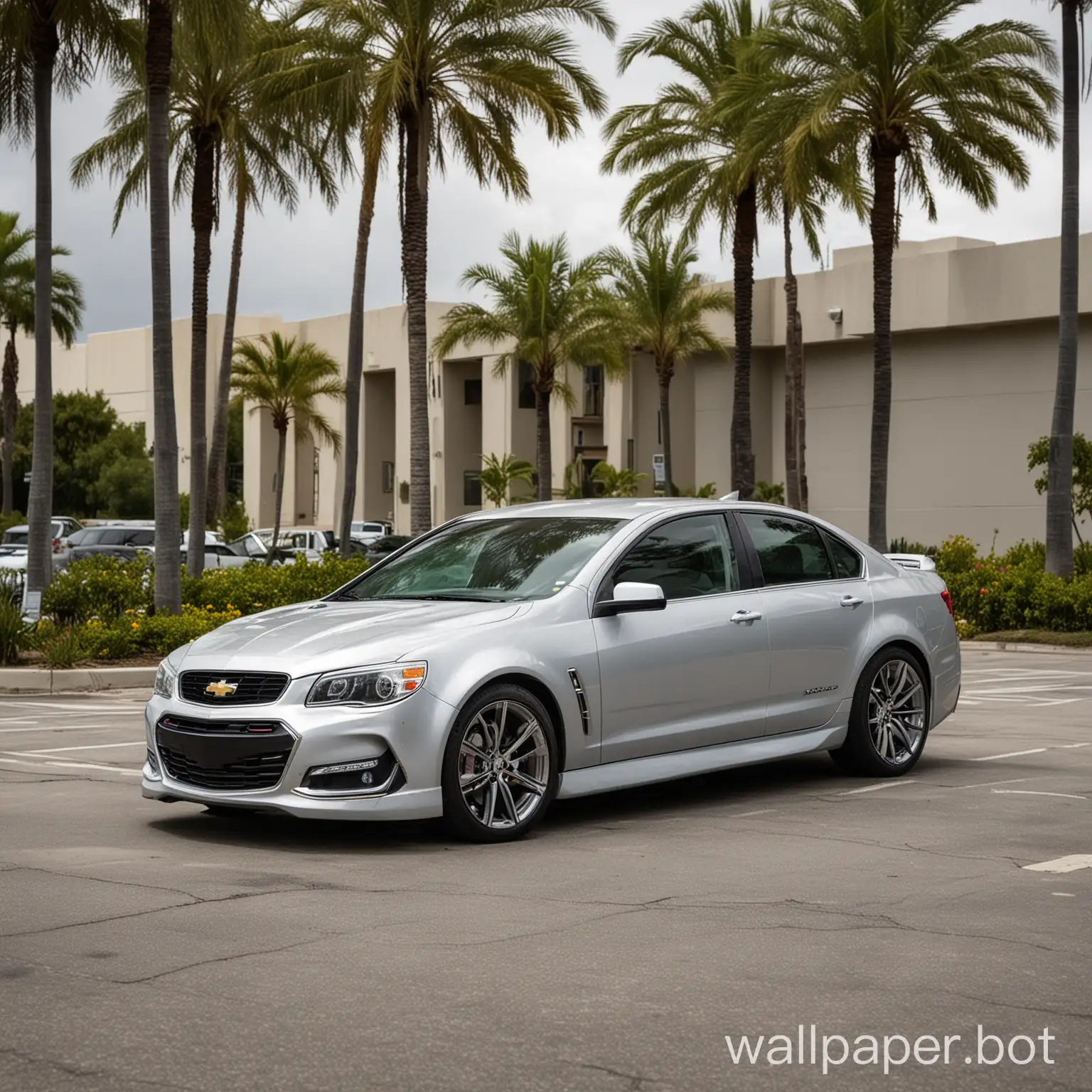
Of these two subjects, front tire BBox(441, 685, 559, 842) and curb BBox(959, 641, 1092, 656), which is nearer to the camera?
front tire BBox(441, 685, 559, 842)

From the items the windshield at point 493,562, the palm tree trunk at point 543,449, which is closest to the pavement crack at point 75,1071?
the windshield at point 493,562

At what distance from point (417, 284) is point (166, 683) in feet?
67.0

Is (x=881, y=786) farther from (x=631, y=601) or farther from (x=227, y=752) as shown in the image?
(x=227, y=752)

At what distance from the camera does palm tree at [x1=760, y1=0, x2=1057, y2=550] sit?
93.4ft

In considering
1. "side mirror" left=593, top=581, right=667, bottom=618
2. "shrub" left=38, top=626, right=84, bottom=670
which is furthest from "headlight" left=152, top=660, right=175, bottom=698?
"shrub" left=38, top=626, right=84, bottom=670

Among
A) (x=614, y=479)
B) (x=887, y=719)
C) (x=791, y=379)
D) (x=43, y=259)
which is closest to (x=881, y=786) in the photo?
(x=887, y=719)

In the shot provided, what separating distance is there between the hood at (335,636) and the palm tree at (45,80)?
13.9 metres

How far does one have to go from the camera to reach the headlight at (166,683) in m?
8.22

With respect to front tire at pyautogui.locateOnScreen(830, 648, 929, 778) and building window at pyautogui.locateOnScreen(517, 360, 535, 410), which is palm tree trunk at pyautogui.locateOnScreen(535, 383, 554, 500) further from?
front tire at pyautogui.locateOnScreen(830, 648, 929, 778)

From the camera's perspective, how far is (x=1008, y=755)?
11.5 metres

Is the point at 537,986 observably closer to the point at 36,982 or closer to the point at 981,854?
the point at 36,982

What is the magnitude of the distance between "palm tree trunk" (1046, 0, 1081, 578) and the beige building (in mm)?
15805

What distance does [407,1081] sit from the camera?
14.4ft

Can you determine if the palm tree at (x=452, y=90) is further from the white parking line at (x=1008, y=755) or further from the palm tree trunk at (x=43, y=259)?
the white parking line at (x=1008, y=755)
